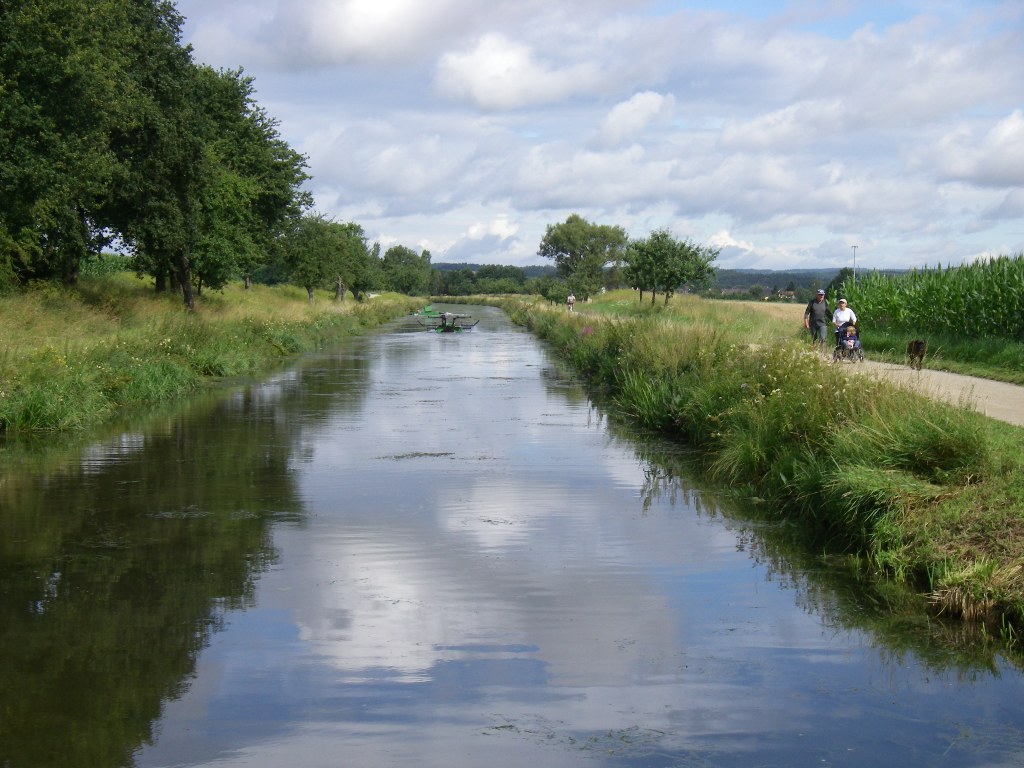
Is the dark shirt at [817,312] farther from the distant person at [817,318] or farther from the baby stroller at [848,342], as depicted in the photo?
the baby stroller at [848,342]

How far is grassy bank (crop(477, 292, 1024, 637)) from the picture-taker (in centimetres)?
778

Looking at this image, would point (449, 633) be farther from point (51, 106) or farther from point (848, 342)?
point (51, 106)

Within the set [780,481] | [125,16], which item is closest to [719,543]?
[780,481]

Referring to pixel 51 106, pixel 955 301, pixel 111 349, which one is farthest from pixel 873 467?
pixel 51 106

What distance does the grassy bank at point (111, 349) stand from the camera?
A: 55.6ft

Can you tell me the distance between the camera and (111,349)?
71.5 feet

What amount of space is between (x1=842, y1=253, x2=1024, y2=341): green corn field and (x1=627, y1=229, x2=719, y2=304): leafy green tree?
65.1 ft

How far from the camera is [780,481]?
11.6 meters

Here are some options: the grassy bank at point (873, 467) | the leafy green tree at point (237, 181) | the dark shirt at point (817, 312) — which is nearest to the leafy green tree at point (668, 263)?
the leafy green tree at point (237, 181)

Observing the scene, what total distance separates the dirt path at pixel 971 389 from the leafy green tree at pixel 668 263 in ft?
113

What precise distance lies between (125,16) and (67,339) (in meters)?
13.2

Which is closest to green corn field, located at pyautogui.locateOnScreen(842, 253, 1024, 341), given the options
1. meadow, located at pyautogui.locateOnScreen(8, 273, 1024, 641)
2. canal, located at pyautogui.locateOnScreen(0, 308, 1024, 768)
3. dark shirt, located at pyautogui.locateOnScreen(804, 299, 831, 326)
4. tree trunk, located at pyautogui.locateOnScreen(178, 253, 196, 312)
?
dark shirt, located at pyautogui.locateOnScreen(804, 299, 831, 326)

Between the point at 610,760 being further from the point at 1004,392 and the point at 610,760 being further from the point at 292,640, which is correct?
the point at 1004,392

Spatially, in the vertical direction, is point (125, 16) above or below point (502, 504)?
above
